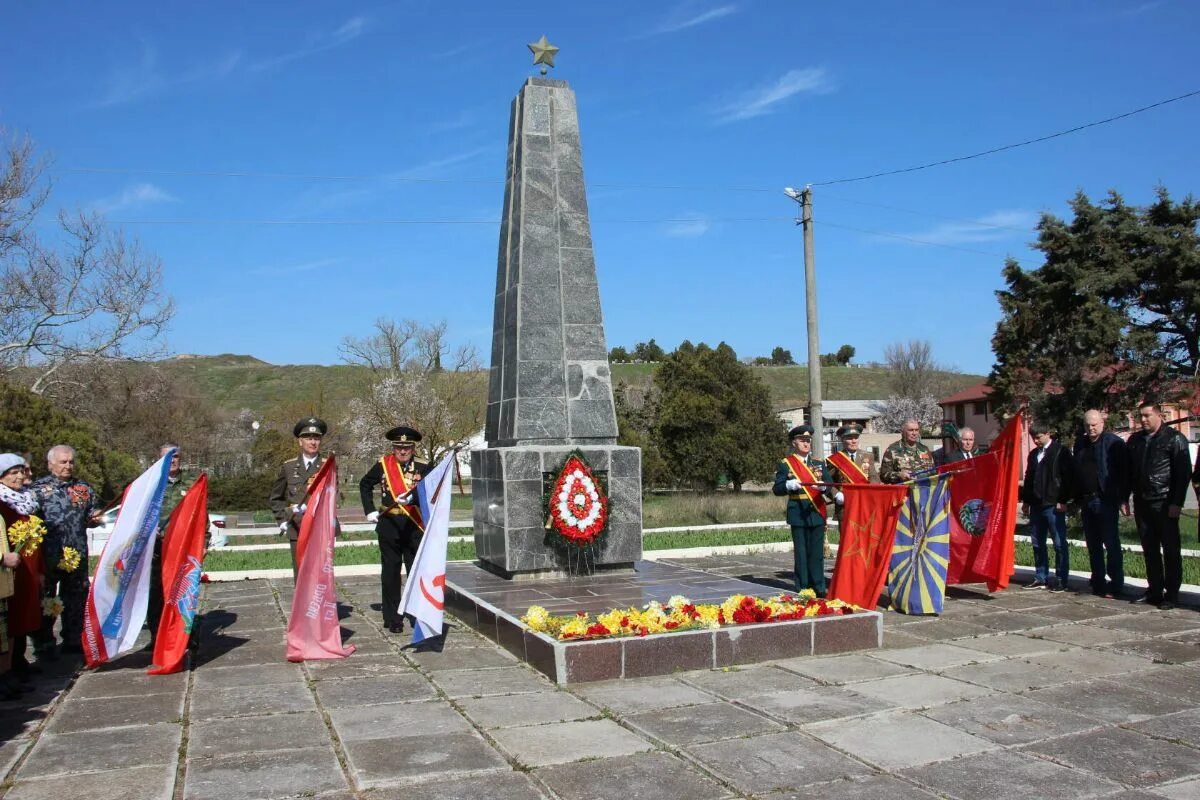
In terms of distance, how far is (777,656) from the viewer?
651 centimetres

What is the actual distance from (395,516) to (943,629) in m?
4.47

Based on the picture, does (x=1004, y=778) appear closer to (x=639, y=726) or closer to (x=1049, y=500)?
(x=639, y=726)

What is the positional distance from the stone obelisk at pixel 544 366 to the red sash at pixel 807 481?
150 cm

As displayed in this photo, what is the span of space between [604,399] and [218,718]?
5240mm

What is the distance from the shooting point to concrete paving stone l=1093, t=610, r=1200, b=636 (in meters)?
7.18

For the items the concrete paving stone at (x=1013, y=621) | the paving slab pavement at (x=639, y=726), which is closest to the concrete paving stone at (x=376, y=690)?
the paving slab pavement at (x=639, y=726)

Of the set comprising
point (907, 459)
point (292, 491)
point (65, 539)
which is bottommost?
point (65, 539)

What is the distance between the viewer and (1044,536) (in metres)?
9.46

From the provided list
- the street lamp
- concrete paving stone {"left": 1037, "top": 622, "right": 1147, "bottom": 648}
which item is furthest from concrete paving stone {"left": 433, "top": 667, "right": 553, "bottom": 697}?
the street lamp

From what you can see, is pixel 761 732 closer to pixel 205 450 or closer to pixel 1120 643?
pixel 1120 643

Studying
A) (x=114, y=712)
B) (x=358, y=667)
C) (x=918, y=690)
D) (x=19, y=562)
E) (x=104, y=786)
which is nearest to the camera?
(x=104, y=786)

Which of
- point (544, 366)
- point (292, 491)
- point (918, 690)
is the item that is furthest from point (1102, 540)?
point (292, 491)

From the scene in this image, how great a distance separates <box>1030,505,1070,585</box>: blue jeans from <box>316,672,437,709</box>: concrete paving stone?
20.7 feet

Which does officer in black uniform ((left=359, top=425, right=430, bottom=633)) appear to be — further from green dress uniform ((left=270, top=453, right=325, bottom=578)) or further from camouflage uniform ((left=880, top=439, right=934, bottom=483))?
camouflage uniform ((left=880, top=439, right=934, bottom=483))
